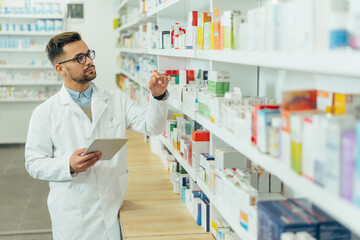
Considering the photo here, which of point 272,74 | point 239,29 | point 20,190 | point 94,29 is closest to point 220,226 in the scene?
point 272,74

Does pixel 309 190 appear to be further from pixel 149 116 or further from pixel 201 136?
pixel 149 116

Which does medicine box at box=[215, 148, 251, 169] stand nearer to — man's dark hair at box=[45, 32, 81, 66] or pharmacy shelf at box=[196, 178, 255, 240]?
pharmacy shelf at box=[196, 178, 255, 240]

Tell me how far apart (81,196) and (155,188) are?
36.3 inches

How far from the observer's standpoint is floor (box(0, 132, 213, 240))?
2.87 metres

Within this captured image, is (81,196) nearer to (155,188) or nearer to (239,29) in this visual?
(155,188)

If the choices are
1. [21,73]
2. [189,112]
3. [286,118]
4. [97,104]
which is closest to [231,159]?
[189,112]

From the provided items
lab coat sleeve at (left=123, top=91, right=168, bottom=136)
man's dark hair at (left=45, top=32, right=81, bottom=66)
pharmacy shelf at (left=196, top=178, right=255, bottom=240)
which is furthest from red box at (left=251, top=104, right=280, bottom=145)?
man's dark hair at (left=45, top=32, right=81, bottom=66)

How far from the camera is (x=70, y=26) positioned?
9.84 m

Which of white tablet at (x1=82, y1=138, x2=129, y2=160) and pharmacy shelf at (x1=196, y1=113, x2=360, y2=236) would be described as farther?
white tablet at (x1=82, y1=138, x2=129, y2=160)

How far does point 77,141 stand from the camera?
298cm

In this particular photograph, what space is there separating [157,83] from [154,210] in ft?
3.01

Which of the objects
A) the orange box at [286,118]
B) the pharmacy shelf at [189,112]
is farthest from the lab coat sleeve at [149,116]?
the orange box at [286,118]

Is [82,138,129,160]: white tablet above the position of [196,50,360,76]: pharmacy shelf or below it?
below

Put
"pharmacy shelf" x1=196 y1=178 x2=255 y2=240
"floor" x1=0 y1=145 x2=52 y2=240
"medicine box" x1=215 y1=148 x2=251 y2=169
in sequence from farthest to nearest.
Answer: "floor" x1=0 y1=145 x2=52 y2=240 → "medicine box" x1=215 y1=148 x2=251 y2=169 → "pharmacy shelf" x1=196 y1=178 x2=255 y2=240
